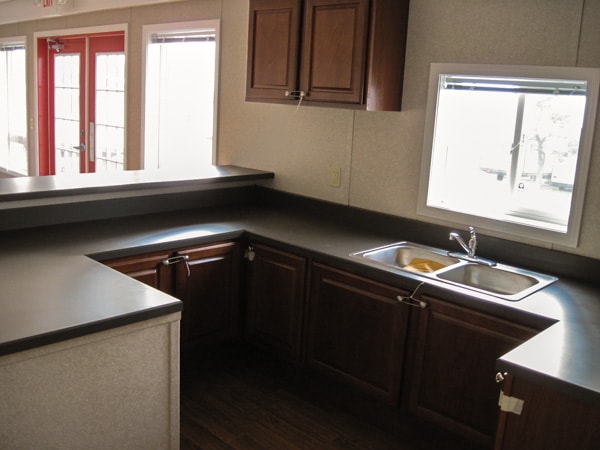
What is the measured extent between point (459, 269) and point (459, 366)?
0.55 metres

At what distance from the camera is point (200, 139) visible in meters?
4.70

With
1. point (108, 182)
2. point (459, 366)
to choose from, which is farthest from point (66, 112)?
point (459, 366)

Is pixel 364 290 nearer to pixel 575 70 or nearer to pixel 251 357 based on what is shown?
pixel 251 357

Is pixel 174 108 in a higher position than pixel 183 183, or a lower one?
higher

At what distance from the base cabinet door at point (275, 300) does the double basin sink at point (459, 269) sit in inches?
14.9

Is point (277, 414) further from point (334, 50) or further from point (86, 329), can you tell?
point (334, 50)

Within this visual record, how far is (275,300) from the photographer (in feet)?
10.6

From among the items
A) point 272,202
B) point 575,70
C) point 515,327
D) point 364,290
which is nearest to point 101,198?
point 272,202

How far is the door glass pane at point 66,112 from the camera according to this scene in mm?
6094

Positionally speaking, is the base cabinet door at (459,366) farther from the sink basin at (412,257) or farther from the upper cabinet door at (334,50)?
the upper cabinet door at (334,50)

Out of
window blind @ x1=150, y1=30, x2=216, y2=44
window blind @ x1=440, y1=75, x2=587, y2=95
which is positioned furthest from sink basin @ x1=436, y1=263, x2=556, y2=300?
window blind @ x1=150, y1=30, x2=216, y2=44

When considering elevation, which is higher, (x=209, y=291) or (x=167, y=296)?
(x=167, y=296)

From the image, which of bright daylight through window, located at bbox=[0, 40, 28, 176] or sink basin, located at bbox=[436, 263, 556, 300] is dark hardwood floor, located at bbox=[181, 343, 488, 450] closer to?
sink basin, located at bbox=[436, 263, 556, 300]

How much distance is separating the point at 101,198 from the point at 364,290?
1.48 m
